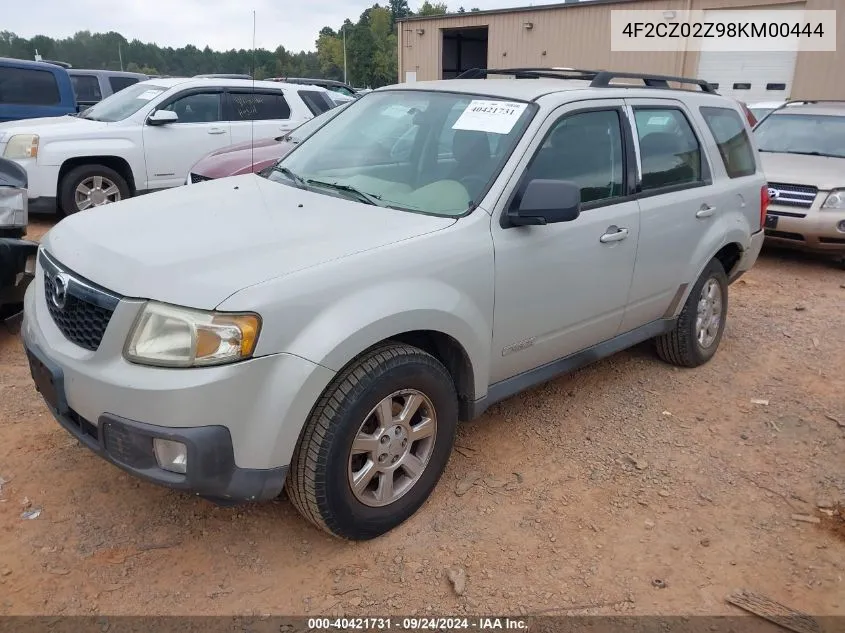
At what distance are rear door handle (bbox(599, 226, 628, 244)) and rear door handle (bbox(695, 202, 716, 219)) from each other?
2.79 feet

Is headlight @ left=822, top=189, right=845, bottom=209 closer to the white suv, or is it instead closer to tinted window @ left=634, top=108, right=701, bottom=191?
tinted window @ left=634, top=108, right=701, bottom=191

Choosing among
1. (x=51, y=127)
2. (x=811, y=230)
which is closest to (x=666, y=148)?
(x=811, y=230)

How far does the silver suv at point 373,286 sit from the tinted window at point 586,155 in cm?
2

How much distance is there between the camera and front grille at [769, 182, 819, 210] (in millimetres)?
7527

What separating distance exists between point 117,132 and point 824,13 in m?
16.9

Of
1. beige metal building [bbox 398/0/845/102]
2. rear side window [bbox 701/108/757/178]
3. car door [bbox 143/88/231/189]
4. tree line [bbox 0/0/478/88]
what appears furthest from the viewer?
tree line [bbox 0/0/478/88]

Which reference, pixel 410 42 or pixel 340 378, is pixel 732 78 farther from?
pixel 340 378

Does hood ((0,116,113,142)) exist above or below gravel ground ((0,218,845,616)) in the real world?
above

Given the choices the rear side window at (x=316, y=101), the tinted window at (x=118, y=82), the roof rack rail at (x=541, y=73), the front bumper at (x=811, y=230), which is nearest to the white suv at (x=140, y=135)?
the rear side window at (x=316, y=101)

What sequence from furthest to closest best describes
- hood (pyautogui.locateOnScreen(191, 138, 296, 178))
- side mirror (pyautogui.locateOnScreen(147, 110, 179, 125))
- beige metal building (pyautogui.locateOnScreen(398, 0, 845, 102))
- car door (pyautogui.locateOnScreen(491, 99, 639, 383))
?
beige metal building (pyautogui.locateOnScreen(398, 0, 845, 102)) → side mirror (pyautogui.locateOnScreen(147, 110, 179, 125)) → hood (pyautogui.locateOnScreen(191, 138, 296, 178)) → car door (pyautogui.locateOnScreen(491, 99, 639, 383))

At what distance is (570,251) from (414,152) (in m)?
0.91

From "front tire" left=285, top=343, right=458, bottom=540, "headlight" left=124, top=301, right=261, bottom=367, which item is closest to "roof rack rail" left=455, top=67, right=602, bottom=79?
"front tire" left=285, top=343, right=458, bottom=540

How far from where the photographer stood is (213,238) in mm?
2705

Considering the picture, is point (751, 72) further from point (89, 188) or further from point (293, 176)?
point (293, 176)
